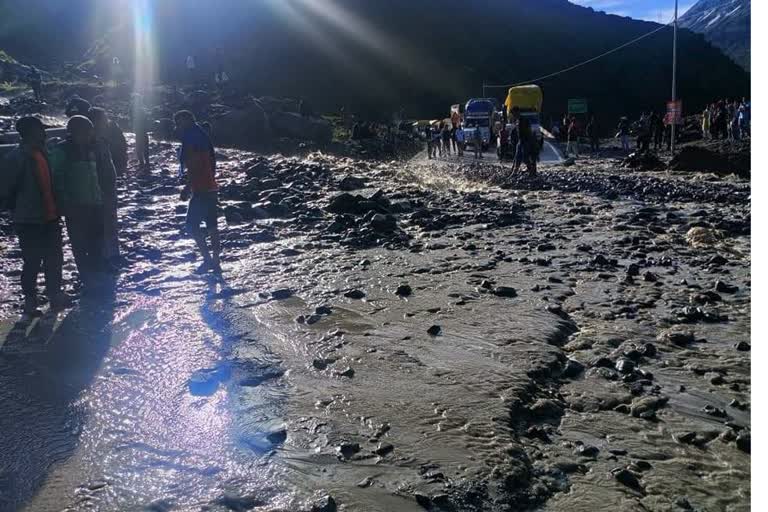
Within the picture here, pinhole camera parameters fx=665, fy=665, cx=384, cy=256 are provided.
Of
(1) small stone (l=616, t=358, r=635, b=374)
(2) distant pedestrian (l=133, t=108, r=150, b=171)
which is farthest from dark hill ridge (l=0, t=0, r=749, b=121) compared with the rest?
(1) small stone (l=616, t=358, r=635, b=374)

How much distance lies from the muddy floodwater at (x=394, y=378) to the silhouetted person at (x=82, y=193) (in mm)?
488

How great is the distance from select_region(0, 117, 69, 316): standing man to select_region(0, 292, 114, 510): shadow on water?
56 cm

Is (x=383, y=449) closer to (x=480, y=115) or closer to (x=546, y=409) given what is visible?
(x=546, y=409)

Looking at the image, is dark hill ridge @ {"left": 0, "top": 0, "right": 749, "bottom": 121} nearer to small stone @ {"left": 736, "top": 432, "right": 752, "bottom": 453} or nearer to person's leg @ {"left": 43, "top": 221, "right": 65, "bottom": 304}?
person's leg @ {"left": 43, "top": 221, "right": 65, "bottom": 304}

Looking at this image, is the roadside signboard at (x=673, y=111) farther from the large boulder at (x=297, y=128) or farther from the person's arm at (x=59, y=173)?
the person's arm at (x=59, y=173)

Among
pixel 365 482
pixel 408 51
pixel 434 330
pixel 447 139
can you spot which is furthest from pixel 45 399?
pixel 408 51

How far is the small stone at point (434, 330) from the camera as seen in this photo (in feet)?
19.2

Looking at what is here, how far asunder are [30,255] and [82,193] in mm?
842

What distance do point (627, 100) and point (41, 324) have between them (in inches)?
3418

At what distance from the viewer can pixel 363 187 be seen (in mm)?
16234

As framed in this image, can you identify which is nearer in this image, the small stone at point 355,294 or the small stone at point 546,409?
the small stone at point 546,409

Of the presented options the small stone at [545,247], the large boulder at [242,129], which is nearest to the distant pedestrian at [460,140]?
the large boulder at [242,129]

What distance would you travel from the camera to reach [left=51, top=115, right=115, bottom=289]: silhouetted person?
679 centimetres

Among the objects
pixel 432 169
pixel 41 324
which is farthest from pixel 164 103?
pixel 41 324
